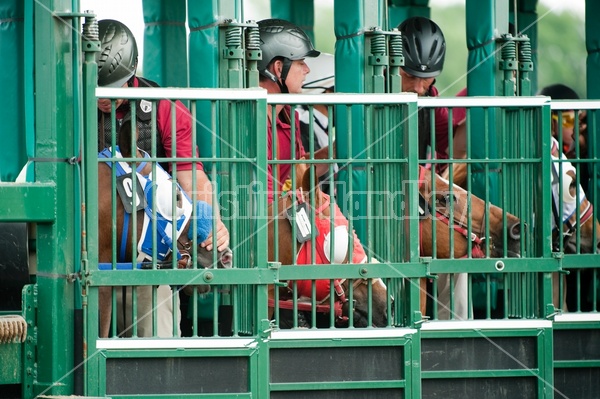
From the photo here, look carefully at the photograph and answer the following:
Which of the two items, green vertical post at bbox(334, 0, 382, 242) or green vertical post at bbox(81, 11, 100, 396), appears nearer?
green vertical post at bbox(81, 11, 100, 396)

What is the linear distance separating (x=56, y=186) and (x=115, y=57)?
4.03 feet

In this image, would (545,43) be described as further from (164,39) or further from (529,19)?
(164,39)

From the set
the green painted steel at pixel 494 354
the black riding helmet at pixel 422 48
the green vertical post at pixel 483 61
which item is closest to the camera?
the green painted steel at pixel 494 354

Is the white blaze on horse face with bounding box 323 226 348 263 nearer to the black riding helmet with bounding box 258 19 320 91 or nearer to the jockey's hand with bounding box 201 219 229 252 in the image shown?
the jockey's hand with bounding box 201 219 229 252

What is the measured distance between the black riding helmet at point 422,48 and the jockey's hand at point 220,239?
2696mm

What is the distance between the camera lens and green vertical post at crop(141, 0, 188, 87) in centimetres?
1023

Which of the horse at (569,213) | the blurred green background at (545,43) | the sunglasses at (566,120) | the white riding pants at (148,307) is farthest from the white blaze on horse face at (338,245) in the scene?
the blurred green background at (545,43)

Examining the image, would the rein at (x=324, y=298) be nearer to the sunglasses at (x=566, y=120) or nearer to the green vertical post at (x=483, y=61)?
the green vertical post at (x=483, y=61)

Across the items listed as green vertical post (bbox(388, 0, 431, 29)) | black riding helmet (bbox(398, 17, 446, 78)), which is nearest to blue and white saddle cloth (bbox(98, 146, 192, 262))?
black riding helmet (bbox(398, 17, 446, 78))

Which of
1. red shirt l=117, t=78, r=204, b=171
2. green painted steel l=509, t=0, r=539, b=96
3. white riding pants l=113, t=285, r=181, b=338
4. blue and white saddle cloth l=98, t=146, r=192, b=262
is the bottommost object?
white riding pants l=113, t=285, r=181, b=338

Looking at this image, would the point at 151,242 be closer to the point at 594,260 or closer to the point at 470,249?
the point at 470,249

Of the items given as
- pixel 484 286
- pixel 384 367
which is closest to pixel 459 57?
pixel 484 286

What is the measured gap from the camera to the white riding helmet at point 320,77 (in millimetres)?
10742

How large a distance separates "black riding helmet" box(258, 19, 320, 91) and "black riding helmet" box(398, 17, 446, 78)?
1.02 metres
